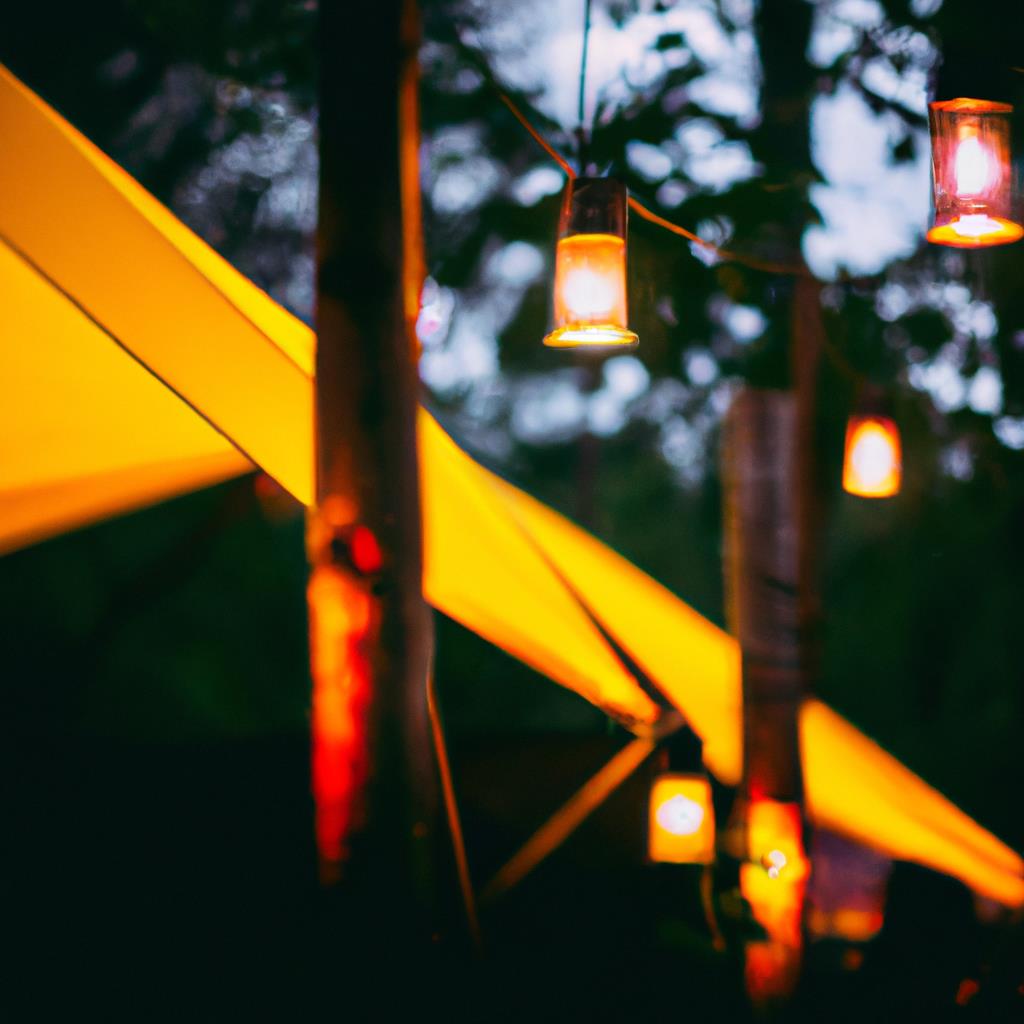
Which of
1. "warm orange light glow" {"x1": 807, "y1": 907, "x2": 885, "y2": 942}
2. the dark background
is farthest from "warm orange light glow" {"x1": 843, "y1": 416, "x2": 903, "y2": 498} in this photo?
"warm orange light glow" {"x1": 807, "y1": 907, "x2": 885, "y2": 942}

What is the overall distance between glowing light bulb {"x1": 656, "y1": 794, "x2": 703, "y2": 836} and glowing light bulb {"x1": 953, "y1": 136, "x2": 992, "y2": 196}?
214cm

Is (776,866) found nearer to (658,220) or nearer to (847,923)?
(658,220)

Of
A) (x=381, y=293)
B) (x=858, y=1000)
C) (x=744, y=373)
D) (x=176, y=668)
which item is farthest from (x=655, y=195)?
(x=176, y=668)

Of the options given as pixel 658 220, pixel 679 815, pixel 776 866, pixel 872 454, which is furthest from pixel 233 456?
pixel 872 454

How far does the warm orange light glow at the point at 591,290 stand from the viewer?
8.20 ft

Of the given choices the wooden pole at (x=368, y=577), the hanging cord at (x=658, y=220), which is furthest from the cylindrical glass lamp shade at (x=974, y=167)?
the wooden pole at (x=368, y=577)

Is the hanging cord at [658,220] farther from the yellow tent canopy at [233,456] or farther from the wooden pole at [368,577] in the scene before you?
the wooden pole at [368,577]

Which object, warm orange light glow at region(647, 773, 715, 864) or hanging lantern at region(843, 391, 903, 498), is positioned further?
hanging lantern at region(843, 391, 903, 498)

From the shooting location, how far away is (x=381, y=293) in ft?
5.68

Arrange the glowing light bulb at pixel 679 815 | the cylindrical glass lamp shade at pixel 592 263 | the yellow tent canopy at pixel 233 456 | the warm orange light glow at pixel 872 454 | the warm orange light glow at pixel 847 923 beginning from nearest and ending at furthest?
the yellow tent canopy at pixel 233 456
the cylindrical glass lamp shade at pixel 592 263
the glowing light bulb at pixel 679 815
the warm orange light glow at pixel 872 454
the warm orange light glow at pixel 847 923

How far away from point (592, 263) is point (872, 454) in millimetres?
2024

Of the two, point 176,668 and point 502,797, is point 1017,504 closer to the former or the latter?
point 502,797

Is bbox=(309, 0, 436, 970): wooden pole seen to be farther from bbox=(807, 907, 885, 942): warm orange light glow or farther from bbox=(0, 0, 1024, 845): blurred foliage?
bbox=(807, 907, 885, 942): warm orange light glow

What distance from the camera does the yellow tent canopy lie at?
2.07 m
